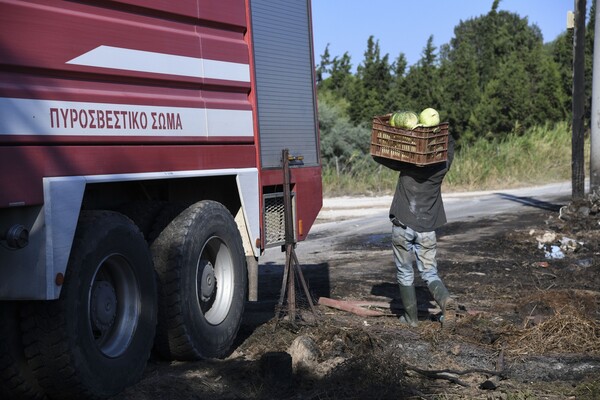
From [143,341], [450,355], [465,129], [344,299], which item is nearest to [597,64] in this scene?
[344,299]

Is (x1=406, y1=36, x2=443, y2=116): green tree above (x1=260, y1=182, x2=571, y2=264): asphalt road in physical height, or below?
above

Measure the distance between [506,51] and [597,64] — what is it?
903 inches

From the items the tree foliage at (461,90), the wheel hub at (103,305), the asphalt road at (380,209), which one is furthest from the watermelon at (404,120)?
the tree foliage at (461,90)

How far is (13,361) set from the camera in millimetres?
4668

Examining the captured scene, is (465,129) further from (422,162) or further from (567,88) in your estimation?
(422,162)

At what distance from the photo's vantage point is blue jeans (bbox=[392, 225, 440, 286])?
7684 millimetres

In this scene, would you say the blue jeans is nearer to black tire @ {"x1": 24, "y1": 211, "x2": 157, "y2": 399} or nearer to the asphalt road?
black tire @ {"x1": 24, "y1": 211, "x2": 157, "y2": 399}

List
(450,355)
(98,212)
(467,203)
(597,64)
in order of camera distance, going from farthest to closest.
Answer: (467,203) → (597,64) → (450,355) → (98,212)

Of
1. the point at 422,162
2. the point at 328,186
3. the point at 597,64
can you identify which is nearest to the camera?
the point at 422,162

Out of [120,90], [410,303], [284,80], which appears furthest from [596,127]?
[120,90]

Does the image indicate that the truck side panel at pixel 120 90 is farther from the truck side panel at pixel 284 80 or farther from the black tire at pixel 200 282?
the black tire at pixel 200 282

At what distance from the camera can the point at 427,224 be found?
7.62m

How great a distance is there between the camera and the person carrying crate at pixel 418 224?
7.62 meters

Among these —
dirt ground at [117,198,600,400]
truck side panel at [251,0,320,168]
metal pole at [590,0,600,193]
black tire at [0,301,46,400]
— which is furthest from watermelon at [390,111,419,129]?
metal pole at [590,0,600,193]
